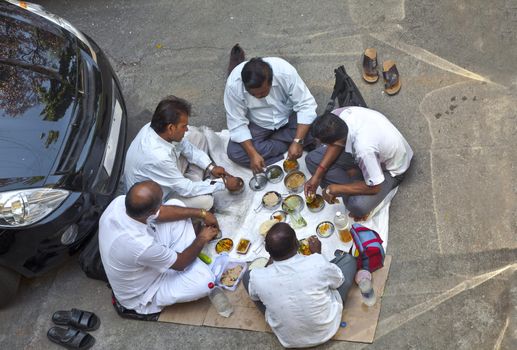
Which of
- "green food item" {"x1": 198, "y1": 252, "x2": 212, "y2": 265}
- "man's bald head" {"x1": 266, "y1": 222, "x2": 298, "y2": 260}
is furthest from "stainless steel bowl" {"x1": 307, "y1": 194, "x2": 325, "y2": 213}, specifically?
"man's bald head" {"x1": 266, "y1": 222, "x2": 298, "y2": 260}

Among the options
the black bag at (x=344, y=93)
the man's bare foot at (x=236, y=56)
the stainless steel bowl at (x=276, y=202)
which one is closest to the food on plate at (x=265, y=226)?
the stainless steel bowl at (x=276, y=202)

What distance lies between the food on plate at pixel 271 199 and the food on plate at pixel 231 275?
1.99ft

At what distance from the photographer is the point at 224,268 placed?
4.34m

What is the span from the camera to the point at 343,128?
159 inches

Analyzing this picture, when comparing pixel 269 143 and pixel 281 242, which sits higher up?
pixel 281 242

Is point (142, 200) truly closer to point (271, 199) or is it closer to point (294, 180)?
point (271, 199)

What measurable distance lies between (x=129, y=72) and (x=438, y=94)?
127 inches

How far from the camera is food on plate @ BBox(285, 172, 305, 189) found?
4715mm

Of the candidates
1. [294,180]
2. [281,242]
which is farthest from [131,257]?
[294,180]

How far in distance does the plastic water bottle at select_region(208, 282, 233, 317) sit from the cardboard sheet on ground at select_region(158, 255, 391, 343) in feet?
0.13

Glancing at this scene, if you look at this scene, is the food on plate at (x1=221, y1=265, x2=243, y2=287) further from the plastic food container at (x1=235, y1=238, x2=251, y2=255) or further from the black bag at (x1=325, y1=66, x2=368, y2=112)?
the black bag at (x1=325, y1=66, x2=368, y2=112)

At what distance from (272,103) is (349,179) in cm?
92

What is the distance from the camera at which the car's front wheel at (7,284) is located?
4332 millimetres

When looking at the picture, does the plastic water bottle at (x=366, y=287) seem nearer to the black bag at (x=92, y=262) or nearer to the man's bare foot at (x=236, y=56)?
the black bag at (x=92, y=262)
